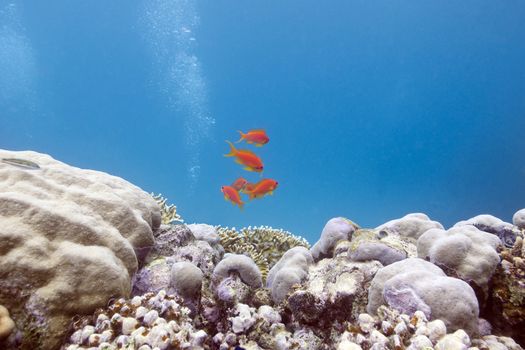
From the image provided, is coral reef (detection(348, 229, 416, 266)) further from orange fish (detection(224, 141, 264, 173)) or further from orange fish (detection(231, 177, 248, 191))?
orange fish (detection(231, 177, 248, 191))

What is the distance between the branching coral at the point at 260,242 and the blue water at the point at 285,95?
55.8 metres

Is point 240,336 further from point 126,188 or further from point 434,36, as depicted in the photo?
point 434,36

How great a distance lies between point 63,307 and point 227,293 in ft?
4.45

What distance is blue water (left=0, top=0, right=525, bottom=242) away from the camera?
219 feet

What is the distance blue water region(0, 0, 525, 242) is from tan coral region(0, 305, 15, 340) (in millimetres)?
58755

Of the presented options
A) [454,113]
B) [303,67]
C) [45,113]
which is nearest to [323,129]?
[303,67]

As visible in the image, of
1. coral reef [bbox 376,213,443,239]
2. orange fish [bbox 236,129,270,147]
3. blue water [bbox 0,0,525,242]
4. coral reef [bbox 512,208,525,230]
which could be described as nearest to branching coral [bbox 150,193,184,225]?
orange fish [bbox 236,129,270,147]

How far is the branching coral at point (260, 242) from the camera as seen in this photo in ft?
18.6

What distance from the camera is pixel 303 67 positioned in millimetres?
93375

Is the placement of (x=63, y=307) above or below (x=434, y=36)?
below

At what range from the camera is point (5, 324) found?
7.05 ft

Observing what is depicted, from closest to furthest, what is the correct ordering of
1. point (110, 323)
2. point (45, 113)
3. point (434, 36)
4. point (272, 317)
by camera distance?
1. point (110, 323)
2. point (272, 317)
3. point (434, 36)
4. point (45, 113)

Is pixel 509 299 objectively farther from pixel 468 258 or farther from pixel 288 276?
pixel 288 276

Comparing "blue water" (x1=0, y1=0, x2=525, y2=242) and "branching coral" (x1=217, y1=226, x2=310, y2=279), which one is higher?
"blue water" (x1=0, y1=0, x2=525, y2=242)
